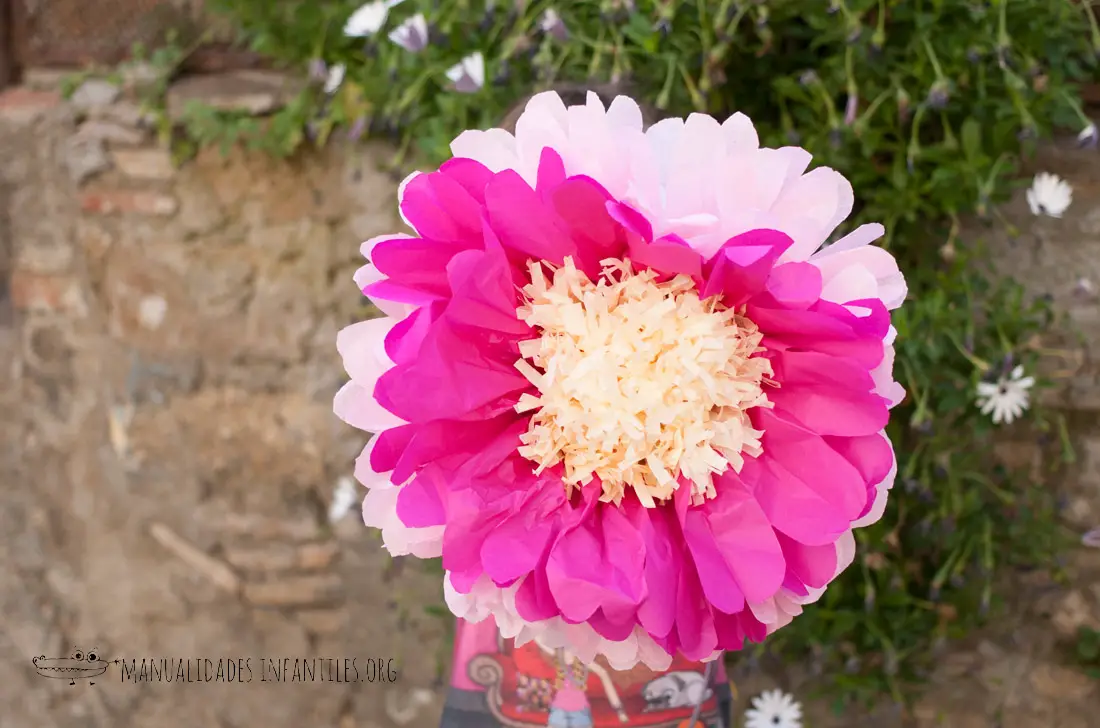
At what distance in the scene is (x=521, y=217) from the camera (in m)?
0.52

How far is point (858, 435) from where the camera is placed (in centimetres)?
52

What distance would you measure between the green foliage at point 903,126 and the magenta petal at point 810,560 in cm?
59

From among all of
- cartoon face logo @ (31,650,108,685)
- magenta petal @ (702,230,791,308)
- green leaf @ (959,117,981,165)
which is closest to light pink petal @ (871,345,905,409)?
magenta petal @ (702,230,791,308)

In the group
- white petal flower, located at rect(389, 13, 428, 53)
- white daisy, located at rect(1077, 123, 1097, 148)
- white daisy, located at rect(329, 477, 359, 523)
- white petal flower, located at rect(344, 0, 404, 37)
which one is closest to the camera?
white daisy, located at rect(1077, 123, 1097, 148)

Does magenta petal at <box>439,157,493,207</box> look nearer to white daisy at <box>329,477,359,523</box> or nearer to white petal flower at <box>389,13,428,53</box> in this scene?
white petal flower at <box>389,13,428,53</box>

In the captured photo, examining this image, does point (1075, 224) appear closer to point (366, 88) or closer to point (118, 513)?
point (366, 88)

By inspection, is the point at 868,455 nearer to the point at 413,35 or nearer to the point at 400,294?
the point at 400,294

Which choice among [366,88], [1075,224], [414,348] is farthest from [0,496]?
[1075,224]

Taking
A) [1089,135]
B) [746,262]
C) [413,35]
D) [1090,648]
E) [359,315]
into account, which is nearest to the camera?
[746,262]

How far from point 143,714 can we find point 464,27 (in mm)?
1624

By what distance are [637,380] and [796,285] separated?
0.12 meters

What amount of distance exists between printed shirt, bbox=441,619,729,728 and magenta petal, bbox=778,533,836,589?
1.12 feet

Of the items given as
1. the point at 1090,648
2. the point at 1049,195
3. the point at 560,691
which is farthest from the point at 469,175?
the point at 1090,648

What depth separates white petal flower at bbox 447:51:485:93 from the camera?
111cm
